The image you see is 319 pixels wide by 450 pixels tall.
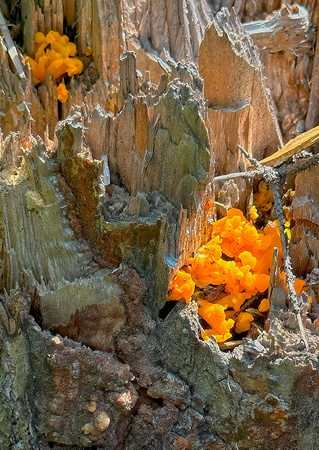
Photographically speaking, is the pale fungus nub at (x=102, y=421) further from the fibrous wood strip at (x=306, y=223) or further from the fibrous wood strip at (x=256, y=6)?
the fibrous wood strip at (x=256, y=6)

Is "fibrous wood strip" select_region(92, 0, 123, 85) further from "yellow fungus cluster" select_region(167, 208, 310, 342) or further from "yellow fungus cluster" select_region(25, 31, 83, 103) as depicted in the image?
"yellow fungus cluster" select_region(167, 208, 310, 342)

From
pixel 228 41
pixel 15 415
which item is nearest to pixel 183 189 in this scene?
pixel 228 41

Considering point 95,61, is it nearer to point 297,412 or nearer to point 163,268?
point 163,268

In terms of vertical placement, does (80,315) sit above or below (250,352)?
above

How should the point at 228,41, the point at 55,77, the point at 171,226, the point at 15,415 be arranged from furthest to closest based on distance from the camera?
the point at 55,77 → the point at 228,41 → the point at 171,226 → the point at 15,415

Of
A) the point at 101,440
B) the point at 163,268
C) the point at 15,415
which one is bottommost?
the point at 101,440

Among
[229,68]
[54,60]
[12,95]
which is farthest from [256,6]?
[12,95]
